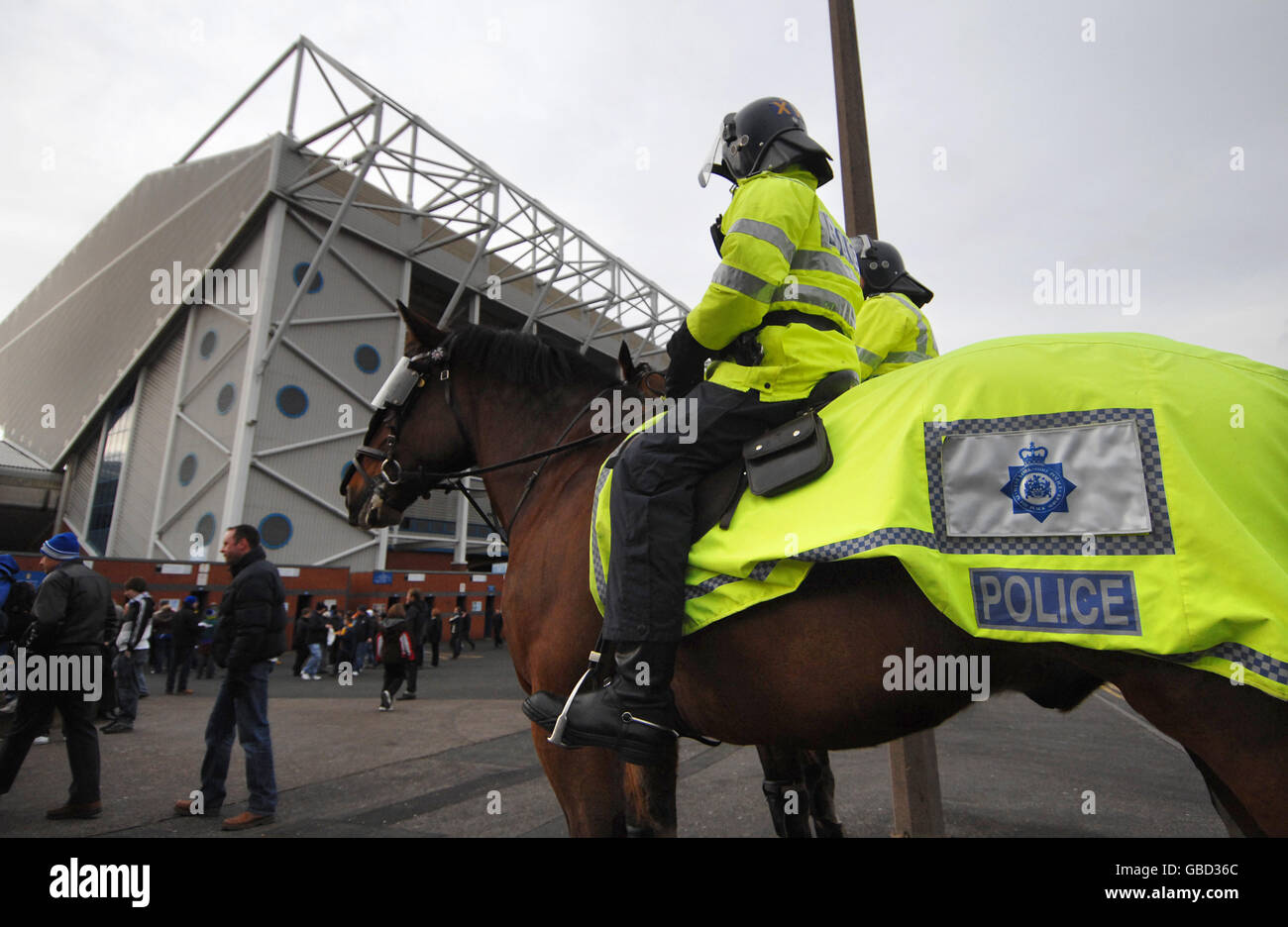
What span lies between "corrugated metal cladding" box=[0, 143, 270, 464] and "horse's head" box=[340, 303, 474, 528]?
25242 millimetres

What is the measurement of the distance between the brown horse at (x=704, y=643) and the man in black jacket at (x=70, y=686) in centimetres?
401

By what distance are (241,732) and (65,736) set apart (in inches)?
52.3

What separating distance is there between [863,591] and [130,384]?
3395 cm

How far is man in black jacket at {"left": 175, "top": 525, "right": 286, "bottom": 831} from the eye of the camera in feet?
17.9

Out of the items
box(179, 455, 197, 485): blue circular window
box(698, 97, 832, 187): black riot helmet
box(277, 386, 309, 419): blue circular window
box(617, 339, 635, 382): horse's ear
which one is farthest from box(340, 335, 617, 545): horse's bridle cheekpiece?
box(179, 455, 197, 485): blue circular window

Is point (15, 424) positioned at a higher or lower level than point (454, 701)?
higher

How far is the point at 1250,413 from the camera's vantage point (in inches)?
62.0

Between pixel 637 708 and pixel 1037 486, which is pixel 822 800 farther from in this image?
pixel 1037 486

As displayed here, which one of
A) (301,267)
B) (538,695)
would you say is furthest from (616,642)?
(301,267)

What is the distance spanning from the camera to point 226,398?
23.6 m

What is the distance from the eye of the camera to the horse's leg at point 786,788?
394 centimetres

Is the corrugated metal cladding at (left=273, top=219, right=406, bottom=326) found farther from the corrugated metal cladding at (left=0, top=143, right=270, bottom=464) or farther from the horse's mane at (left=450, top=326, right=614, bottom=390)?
the horse's mane at (left=450, top=326, right=614, bottom=390)
